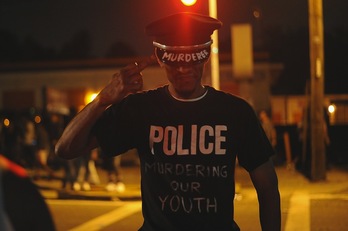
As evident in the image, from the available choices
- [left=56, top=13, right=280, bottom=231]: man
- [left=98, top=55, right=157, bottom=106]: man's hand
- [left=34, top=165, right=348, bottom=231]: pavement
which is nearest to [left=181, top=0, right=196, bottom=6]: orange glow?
[left=34, top=165, right=348, bottom=231]: pavement

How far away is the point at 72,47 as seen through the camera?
84812 millimetres

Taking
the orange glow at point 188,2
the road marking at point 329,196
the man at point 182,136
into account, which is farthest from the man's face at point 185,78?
the road marking at point 329,196

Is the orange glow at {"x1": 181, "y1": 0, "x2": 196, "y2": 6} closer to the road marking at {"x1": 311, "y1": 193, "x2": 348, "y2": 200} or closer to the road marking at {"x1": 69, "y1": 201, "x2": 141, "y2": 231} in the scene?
the road marking at {"x1": 69, "y1": 201, "x2": 141, "y2": 231}

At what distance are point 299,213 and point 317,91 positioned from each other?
6.30 meters

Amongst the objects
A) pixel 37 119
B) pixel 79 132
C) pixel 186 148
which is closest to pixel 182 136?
pixel 186 148

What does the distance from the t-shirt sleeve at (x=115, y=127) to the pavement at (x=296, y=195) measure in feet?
19.0

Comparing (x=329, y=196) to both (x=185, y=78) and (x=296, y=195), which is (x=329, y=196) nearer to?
(x=296, y=195)

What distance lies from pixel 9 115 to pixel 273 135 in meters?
10.4

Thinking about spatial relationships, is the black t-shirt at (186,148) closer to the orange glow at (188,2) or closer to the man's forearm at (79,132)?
the man's forearm at (79,132)

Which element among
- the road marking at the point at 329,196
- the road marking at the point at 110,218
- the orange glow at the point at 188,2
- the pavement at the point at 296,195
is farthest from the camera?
the road marking at the point at 329,196

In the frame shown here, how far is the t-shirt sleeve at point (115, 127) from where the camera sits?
9.52 feet

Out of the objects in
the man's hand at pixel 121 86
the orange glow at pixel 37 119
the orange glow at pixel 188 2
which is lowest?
the orange glow at pixel 37 119

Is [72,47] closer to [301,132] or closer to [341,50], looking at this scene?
[341,50]

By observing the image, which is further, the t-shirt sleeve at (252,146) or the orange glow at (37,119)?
the orange glow at (37,119)
